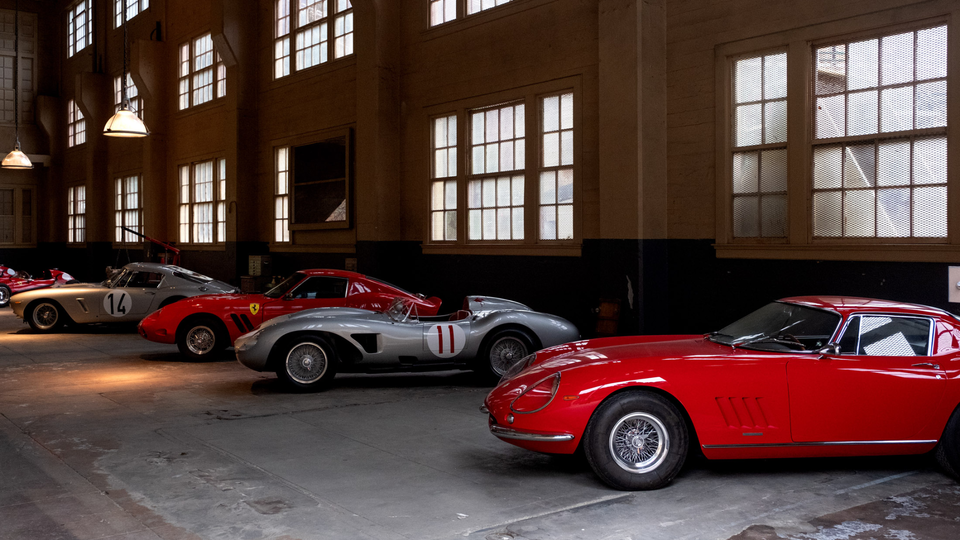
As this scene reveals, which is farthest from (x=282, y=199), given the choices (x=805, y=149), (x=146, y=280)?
(x=805, y=149)

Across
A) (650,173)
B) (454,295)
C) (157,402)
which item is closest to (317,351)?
(157,402)

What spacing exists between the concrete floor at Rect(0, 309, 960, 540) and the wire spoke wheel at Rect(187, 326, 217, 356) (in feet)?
10.2

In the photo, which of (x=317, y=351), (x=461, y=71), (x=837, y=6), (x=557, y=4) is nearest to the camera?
(x=317, y=351)

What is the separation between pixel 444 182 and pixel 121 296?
591 cm

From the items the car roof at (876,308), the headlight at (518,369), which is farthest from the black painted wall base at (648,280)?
the headlight at (518,369)

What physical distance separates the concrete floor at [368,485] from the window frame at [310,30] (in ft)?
34.3

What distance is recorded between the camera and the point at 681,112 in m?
10.9

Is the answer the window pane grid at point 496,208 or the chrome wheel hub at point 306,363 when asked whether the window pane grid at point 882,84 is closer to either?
the window pane grid at point 496,208

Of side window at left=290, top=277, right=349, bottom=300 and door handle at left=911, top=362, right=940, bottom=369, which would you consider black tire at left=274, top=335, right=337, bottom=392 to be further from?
door handle at left=911, top=362, right=940, bottom=369

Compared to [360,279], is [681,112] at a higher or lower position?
higher

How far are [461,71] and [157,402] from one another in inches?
320

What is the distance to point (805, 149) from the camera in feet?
31.5

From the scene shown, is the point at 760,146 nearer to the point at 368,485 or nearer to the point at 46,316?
the point at 368,485

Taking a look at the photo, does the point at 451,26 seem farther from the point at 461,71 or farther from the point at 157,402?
the point at 157,402
